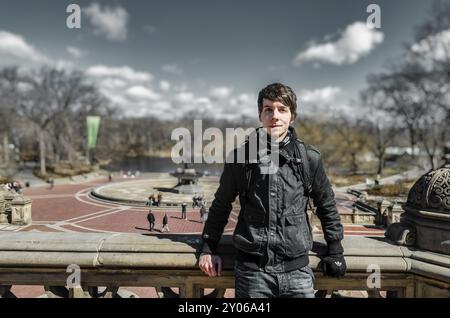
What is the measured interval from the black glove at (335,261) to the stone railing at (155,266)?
0.13 meters

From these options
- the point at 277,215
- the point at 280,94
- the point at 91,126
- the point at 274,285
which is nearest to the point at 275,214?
the point at 277,215

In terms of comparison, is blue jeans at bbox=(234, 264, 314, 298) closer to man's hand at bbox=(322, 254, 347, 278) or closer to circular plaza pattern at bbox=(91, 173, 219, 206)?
man's hand at bbox=(322, 254, 347, 278)

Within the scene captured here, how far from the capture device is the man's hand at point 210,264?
2373mm

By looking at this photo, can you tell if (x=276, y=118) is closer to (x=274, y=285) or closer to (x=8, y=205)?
(x=274, y=285)

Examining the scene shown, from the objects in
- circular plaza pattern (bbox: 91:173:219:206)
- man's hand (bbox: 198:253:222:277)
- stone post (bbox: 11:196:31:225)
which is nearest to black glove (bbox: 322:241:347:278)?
man's hand (bbox: 198:253:222:277)

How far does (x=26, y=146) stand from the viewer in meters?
63.0

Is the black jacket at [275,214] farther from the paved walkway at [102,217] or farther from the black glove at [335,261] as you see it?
the paved walkway at [102,217]

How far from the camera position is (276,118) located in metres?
2.32

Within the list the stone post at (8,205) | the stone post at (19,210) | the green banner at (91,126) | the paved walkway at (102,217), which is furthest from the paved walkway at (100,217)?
the green banner at (91,126)

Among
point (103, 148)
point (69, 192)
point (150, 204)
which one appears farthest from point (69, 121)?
point (150, 204)

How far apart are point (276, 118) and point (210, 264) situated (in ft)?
4.23

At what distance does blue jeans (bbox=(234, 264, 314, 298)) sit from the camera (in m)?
2.20
